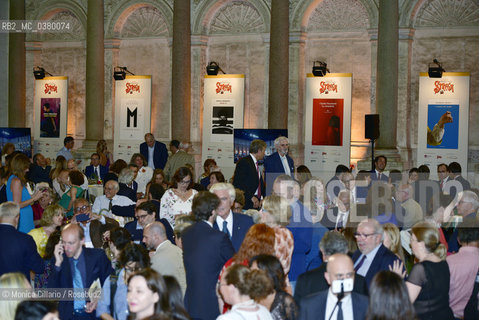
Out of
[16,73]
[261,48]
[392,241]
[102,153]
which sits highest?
[261,48]

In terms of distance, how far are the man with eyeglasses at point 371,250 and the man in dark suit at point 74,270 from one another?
7.67 ft

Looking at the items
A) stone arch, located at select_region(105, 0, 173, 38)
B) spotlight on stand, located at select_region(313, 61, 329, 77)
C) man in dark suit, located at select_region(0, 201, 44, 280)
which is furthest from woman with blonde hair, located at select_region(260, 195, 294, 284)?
stone arch, located at select_region(105, 0, 173, 38)

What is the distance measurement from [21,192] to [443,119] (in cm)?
1091

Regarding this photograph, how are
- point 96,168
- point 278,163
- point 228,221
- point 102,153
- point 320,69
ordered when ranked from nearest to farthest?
point 228,221
point 278,163
point 96,168
point 102,153
point 320,69

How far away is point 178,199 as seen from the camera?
29.0ft

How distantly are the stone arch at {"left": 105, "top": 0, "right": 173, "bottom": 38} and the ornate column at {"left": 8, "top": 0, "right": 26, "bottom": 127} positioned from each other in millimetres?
2597

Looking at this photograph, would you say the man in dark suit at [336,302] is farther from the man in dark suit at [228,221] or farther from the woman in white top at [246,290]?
the man in dark suit at [228,221]

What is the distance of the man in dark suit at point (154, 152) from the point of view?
16.4 metres

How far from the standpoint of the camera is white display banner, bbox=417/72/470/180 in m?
16.5

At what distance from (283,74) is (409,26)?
349 cm

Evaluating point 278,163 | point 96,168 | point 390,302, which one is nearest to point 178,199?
point 278,163

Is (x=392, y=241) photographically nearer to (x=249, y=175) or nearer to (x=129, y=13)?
(x=249, y=175)

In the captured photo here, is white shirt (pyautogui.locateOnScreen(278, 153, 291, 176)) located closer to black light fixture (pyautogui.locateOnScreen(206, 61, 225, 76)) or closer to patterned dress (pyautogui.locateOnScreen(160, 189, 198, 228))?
patterned dress (pyautogui.locateOnScreen(160, 189, 198, 228))

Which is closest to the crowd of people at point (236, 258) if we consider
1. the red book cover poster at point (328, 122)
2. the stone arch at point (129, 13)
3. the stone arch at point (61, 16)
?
the red book cover poster at point (328, 122)
